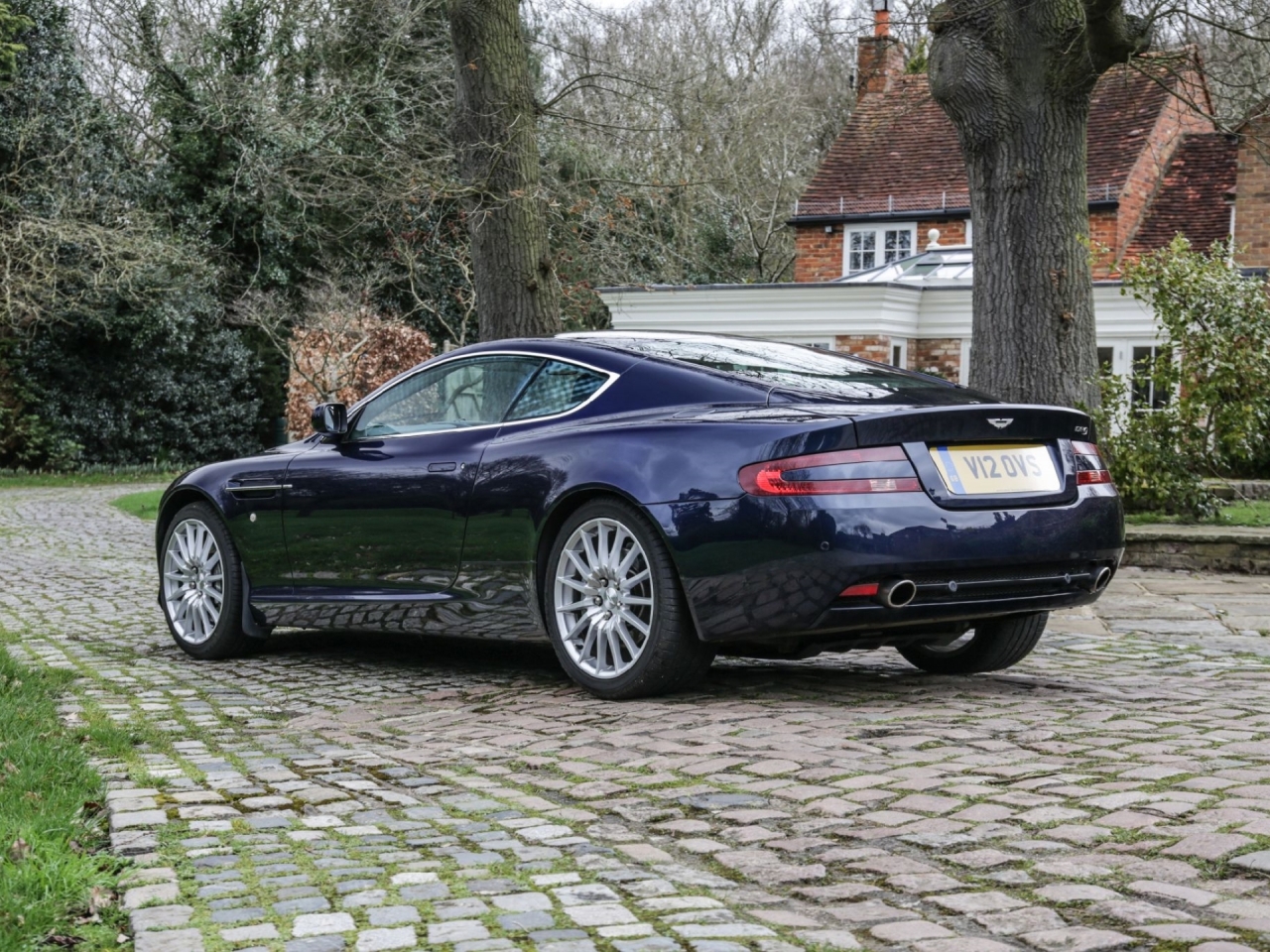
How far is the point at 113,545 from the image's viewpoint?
50.8 feet

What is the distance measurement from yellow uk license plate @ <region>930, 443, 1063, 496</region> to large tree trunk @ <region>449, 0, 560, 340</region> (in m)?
7.20

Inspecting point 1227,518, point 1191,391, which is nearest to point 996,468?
point 1191,391

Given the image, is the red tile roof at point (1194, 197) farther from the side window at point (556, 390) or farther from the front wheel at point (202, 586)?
the side window at point (556, 390)

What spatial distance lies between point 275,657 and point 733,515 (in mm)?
3329

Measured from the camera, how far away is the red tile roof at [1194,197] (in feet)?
102

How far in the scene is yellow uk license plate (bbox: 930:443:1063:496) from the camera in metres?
5.69

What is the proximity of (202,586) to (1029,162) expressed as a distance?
261 inches

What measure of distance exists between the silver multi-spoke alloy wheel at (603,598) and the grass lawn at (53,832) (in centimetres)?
167

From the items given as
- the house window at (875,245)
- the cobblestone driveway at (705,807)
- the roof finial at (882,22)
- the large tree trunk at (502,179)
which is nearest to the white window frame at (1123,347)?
the roof finial at (882,22)

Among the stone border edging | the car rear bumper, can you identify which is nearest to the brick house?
the stone border edging

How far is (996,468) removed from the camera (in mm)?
5828

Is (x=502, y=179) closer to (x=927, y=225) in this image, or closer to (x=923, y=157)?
(x=927, y=225)

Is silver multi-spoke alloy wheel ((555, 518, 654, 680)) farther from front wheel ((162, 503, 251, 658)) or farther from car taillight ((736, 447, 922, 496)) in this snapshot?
front wheel ((162, 503, 251, 658))

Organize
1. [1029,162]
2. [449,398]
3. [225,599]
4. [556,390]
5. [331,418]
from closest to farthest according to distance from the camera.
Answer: [556,390], [449,398], [331,418], [225,599], [1029,162]
